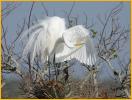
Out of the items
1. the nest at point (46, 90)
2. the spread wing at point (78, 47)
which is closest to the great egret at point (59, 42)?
the spread wing at point (78, 47)

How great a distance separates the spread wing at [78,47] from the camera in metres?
6.70

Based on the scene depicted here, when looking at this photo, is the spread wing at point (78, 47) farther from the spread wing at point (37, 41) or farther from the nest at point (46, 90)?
the nest at point (46, 90)

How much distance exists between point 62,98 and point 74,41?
182 centimetres

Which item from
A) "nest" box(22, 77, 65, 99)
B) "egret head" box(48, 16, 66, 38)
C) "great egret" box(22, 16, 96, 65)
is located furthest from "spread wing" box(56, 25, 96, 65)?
"nest" box(22, 77, 65, 99)

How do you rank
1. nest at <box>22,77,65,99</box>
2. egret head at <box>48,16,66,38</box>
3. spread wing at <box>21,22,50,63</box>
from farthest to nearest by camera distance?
1. egret head at <box>48,16,66,38</box>
2. spread wing at <box>21,22,50,63</box>
3. nest at <box>22,77,65,99</box>

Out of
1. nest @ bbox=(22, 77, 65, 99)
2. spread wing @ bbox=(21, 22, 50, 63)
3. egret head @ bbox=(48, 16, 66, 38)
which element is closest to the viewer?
nest @ bbox=(22, 77, 65, 99)

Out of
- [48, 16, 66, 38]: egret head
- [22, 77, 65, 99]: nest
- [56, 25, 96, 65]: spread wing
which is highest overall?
[48, 16, 66, 38]: egret head

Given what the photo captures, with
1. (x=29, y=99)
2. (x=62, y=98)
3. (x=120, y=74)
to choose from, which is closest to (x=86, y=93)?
(x=62, y=98)

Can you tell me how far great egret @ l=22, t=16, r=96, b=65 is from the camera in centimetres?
670

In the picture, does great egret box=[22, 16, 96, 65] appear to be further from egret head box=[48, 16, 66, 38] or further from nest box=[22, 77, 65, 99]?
nest box=[22, 77, 65, 99]

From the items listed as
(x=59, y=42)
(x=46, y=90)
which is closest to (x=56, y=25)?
(x=59, y=42)

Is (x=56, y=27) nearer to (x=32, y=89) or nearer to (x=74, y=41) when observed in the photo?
(x=74, y=41)

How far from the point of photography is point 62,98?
5.42 metres

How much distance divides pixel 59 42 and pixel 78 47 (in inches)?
19.4
